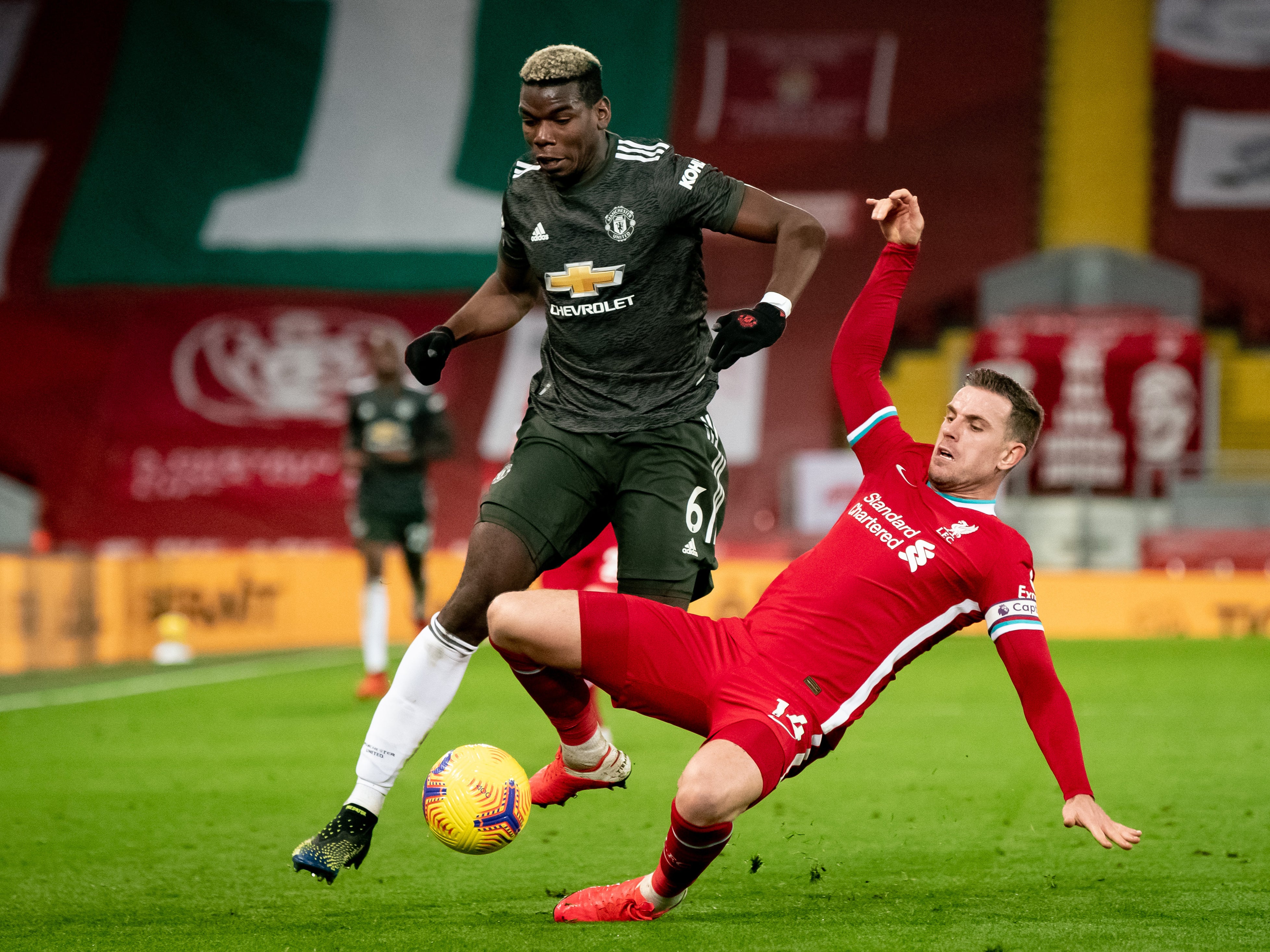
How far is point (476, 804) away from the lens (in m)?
4.35

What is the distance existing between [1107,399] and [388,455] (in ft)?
36.4

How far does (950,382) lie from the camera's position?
20703mm

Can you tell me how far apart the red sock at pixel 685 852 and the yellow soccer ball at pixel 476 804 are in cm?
48

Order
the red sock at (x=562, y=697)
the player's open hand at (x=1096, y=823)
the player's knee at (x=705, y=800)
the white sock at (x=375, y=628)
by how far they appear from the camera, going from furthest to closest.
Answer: the white sock at (x=375, y=628) → the red sock at (x=562, y=697) → the player's knee at (x=705, y=800) → the player's open hand at (x=1096, y=823)

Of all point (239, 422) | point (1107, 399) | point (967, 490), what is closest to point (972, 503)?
point (967, 490)

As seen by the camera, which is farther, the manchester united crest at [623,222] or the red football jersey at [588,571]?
the red football jersey at [588,571]

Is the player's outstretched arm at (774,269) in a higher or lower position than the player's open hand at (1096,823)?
higher

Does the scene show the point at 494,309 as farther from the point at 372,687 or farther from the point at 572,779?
the point at 372,687

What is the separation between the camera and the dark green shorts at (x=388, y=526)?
34.2ft

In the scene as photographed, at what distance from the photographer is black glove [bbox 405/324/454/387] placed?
4715mm

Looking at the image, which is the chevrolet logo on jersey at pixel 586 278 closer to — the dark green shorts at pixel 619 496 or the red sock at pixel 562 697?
the dark green shorts at pixel 619 496

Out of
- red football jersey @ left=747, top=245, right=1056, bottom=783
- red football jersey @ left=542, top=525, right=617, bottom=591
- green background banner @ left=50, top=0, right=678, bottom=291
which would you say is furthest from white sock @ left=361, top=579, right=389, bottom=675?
green background banner @ left=50, top=0, right=678, bottom=291

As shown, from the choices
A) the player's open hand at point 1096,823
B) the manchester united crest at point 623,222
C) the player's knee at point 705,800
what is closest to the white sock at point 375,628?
the manchester united crest at point 623,222

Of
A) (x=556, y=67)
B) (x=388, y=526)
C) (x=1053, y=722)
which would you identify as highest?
(x=556, y=67)
